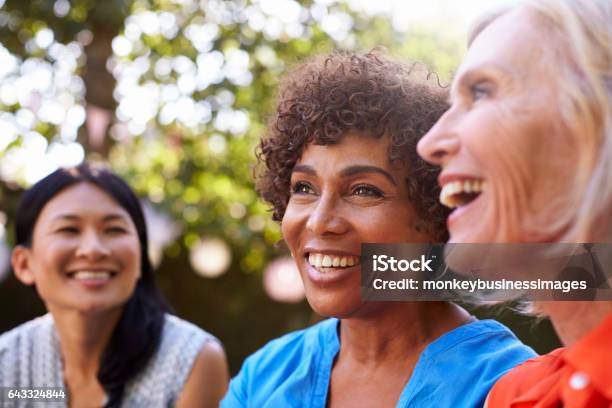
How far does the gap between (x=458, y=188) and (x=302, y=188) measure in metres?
0.44

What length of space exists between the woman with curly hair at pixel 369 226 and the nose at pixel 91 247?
79 centimetres

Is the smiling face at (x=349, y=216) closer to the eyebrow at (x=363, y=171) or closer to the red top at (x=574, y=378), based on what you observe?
the eyebrow at (x=363, y=171)

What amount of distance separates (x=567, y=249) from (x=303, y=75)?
2.20ft

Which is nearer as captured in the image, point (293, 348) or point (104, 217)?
point (293, 348)

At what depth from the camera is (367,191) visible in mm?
1205

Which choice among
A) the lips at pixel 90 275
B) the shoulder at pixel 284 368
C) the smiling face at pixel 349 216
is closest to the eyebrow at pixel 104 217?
the lips at pixel 90 275

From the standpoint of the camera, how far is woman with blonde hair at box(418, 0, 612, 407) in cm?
80

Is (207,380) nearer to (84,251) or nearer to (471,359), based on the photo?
(84,251)

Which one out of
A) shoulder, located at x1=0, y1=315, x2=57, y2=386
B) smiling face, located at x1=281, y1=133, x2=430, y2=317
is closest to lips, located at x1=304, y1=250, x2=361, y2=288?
smiling face, located at x1=281, y1=133, x2=430, y2=317

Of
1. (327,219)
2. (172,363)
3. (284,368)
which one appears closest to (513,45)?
(327,219)

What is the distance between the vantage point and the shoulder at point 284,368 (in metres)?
1.37

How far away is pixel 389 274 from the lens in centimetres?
107

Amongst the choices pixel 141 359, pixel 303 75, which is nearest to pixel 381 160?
pixel 303 75

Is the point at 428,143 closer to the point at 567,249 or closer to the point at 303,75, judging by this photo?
the point at 567,249
